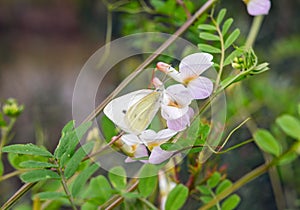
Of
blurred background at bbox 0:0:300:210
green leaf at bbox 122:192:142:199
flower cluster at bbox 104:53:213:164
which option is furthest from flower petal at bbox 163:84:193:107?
blurred background at bbox 0:0:300:210

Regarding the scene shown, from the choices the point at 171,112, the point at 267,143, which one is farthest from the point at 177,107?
the point at 267,143

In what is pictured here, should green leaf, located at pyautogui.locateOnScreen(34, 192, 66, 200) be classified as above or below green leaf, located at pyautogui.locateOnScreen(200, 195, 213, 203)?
above

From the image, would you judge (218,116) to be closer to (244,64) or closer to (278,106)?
(244,64)

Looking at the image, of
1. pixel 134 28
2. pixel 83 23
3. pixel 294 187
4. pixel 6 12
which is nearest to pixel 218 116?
pixel 134 28

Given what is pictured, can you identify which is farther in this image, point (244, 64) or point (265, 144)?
point (265, 144)

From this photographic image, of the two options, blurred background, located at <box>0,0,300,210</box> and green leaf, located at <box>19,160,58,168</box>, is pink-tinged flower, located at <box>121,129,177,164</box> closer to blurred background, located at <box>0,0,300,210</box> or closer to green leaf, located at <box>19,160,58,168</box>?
green leaf, located at <box>19,160,58,168</box>

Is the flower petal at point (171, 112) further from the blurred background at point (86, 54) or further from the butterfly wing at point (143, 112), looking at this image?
the blurred background at point (86, 54)
